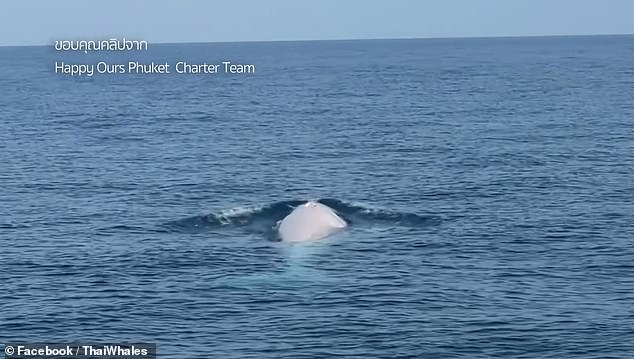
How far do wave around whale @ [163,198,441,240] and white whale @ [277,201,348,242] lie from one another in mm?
1015

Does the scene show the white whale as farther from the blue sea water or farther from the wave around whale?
the blue sea water

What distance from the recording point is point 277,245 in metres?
78.6

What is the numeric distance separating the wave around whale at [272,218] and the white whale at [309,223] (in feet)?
3.33

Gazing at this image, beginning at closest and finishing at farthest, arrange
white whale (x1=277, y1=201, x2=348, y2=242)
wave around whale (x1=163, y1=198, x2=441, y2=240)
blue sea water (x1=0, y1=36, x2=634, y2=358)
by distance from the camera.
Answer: blue sea water (x1=0, y1=36, x2=634, y2=358) < white whale (x1=277, y1=201, x2=348, y2=242) < wave around whale (x1=163, y1=198, x2=441, y2=240)

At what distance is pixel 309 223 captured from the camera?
82.8 m

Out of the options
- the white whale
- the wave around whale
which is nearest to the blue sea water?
the wave around whale

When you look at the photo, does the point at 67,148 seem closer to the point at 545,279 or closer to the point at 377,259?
the point at 377,259

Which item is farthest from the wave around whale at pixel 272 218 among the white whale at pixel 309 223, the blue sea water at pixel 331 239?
the white whale at pixel 309 223

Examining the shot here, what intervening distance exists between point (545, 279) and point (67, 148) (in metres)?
71.7

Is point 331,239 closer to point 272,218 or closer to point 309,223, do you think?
point 309,223

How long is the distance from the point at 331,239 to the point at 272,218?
28.9 ft

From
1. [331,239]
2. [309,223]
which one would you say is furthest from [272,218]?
[331,239]

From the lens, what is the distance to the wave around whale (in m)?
84.4

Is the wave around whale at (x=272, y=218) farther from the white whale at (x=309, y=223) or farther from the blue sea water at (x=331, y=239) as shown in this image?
the white whale at (x=309, y=223)
